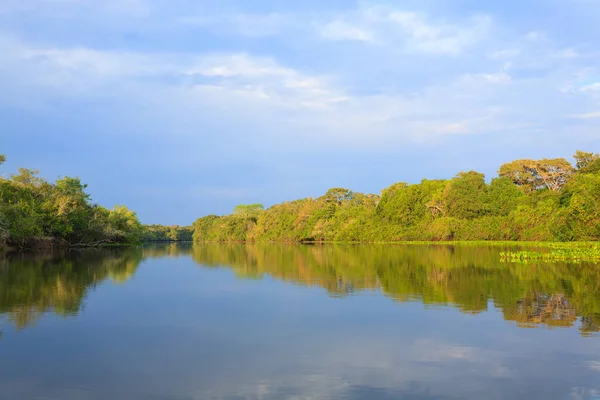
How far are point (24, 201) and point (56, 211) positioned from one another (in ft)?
13.7

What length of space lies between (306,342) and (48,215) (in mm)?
47117

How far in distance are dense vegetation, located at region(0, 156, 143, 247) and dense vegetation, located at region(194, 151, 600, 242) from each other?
3834 centimetres

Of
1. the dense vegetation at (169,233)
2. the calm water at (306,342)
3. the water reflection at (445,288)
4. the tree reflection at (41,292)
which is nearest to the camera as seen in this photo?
the calm water at (306,342)

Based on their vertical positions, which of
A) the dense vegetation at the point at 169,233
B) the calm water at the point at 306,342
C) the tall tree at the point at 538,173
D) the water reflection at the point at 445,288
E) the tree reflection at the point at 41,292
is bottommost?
the calm water at the point at 306,342

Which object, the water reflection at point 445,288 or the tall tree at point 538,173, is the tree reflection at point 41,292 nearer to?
the water reflection at point 445,288

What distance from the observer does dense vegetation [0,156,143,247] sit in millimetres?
43156

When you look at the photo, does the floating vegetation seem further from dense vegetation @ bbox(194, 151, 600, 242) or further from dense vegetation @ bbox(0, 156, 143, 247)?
dense vegetation @ bbox(0, 156, 143, 247)

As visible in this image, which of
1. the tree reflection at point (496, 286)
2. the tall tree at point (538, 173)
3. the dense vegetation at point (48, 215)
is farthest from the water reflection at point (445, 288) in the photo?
the tall tree at point (538, 173)

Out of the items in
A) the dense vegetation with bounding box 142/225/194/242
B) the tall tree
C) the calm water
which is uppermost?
the tall tree

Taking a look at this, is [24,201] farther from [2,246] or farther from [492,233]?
[492,233]

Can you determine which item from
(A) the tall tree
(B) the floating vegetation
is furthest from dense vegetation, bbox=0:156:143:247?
(A) the tall tree

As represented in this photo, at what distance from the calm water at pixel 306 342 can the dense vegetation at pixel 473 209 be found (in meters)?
27.2

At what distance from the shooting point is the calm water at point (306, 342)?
6.59m

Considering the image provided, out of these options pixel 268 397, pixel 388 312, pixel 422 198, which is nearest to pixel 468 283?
pixel 388 312
